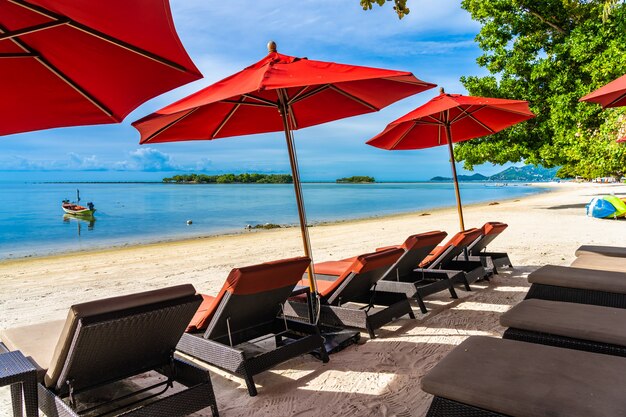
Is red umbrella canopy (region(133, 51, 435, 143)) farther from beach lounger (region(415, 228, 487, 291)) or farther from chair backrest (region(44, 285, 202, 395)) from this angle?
beach lounger (region(415, 228, 487, 291))

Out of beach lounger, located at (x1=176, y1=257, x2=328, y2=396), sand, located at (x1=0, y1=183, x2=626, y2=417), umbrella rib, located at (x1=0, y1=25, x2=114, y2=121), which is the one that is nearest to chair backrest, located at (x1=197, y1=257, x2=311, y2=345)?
beach lounger, located at (x1=176, y1=257, x2=328, y2=396)

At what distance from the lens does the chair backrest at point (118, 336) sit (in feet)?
7.66

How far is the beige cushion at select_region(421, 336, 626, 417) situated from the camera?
175cm

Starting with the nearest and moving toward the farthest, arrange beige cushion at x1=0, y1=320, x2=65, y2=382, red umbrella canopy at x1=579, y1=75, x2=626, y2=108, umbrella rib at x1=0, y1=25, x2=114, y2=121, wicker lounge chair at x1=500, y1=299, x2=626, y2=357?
1. wicker lounge chair at x1=500, y1=299, x2=626, y2=357
2. umbrella rib at x1=0, y1=25, x2=114, y2=121
3. beige cushion at x1=0, y1=320, x2=65, y2=382
4. red umbrella canopy at x1=579, y1=75, x2=626, y2=108

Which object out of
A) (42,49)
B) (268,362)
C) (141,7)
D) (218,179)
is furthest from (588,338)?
(218,179)

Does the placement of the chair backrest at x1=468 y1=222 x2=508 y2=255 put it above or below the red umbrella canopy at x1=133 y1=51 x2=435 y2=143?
below

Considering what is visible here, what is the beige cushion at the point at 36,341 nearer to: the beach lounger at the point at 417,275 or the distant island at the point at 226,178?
the beach lounger at the point at 417,275

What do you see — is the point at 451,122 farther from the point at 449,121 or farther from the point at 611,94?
the point at 611,94

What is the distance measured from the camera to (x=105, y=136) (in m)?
101

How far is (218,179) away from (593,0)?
98.6m

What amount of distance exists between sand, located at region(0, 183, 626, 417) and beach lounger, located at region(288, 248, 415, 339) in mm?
216

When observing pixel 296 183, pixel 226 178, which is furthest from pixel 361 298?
pixel 226 178

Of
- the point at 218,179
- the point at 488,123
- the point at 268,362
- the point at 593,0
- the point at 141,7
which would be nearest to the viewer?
the point at 141,7

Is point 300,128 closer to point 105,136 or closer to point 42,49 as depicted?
point 42,49
